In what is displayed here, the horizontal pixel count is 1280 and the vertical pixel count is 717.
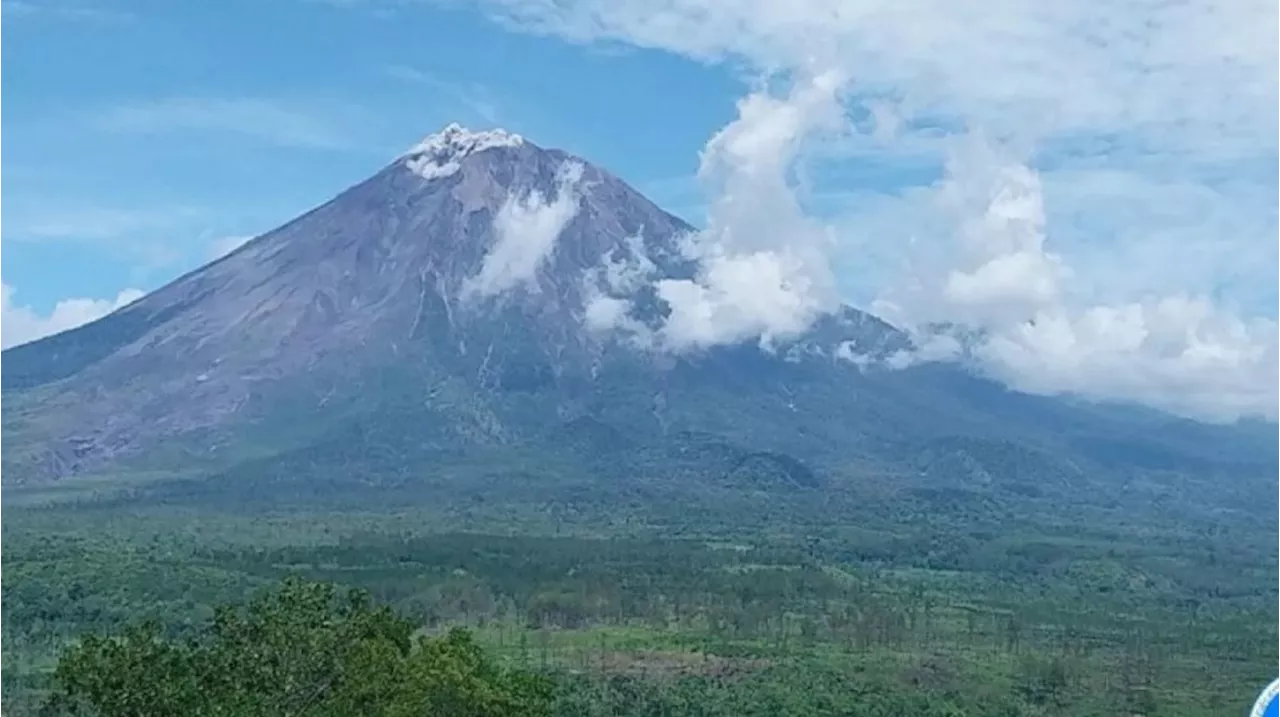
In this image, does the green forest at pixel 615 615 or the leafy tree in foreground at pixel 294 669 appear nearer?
the leafy tree in foreground at pixel 294 669

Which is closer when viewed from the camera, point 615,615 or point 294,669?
point 294,669

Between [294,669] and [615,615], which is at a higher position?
[294,669]

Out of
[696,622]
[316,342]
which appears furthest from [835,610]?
[316,342]

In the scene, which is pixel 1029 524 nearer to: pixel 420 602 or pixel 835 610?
pixel 835 610

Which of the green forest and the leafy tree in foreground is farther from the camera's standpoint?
the green forest
